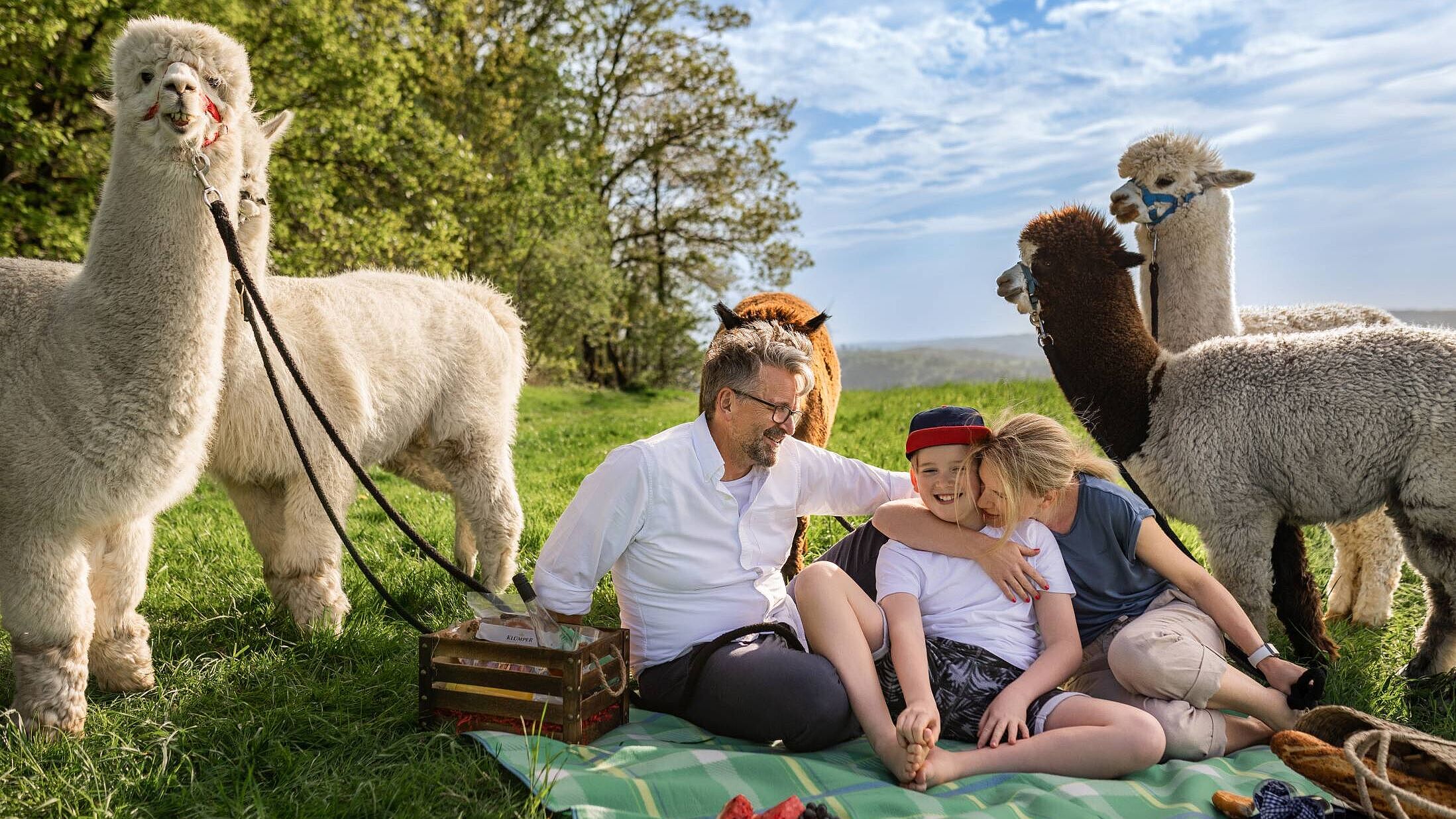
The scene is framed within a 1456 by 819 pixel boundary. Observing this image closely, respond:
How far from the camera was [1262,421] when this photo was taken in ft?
12.2

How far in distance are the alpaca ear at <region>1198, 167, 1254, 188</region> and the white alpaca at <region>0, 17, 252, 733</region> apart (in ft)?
13.7

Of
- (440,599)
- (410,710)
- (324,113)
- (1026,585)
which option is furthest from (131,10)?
(1026,585)

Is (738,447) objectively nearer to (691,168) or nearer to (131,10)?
(131,10)

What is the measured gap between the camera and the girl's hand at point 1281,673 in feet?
9.87

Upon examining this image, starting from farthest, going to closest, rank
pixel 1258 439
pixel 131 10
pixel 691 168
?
pixel 691 168 → pixel 131 10 → pixel 1258 439

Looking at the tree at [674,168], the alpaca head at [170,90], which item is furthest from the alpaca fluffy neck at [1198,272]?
the tree at [674,168]

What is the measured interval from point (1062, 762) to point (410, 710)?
202 centimetres

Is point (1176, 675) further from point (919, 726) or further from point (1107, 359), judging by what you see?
point (1107, 359)

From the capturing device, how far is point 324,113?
12727 millimetres

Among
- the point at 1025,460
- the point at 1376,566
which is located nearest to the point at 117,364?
the point at 1025,460

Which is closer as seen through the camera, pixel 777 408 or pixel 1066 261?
pixel 777 408

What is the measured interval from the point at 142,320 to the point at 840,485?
2.37 m

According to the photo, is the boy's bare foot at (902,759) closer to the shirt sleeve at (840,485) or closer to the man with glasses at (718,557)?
the man with glasses at (718,557)

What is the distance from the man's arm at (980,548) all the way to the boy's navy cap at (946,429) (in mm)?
233
